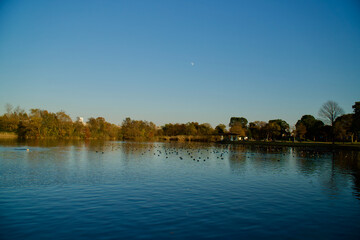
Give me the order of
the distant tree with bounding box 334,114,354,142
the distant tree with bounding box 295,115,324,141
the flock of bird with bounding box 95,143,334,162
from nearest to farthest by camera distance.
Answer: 1. the flock of bird with bounding box 95,143,334,162
2. the distant tree with bounding box 334,114,354,142
3. the distant tree with bounding box 295,115,324,141

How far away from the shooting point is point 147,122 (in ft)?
545

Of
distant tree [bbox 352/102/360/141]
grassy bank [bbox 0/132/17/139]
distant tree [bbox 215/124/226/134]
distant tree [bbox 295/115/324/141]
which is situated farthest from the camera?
distant tree [bbox 215/124/226/134]

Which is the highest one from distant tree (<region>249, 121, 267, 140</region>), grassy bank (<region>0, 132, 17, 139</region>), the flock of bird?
distant tree (<region>249, 121, 267, 140</region>)

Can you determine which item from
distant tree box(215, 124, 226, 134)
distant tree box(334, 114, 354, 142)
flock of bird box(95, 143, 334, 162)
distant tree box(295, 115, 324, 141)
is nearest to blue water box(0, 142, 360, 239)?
flock of bird box(95, 143, 334, 162)

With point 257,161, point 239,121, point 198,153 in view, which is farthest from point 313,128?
point 257,161

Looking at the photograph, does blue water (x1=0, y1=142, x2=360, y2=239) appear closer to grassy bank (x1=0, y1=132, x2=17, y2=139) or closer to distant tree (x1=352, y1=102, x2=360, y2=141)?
distant tree (x1=352, y1=102, x2=360, y2=141)

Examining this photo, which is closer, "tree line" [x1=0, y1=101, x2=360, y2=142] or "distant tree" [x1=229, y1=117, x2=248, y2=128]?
"tree line" [x1=0, y1=101, x2=360, y2=142]

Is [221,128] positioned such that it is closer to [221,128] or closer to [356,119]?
[221,128]

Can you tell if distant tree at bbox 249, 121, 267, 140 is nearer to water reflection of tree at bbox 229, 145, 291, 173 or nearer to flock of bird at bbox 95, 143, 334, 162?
flock of bird at bbox 95, 143, 334, 162

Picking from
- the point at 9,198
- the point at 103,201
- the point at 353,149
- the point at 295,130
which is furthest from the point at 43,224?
the point at 295,130

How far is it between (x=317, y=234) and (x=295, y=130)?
330 ft

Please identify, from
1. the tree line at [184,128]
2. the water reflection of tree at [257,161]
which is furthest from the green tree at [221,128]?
the water reflection of tree at [257,161]

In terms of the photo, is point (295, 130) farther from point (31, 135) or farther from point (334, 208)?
point (31, 135)

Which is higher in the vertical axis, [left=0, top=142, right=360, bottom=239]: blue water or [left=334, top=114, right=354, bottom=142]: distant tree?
[left=334, top=114, right=354, bottom=142]: distant tree
